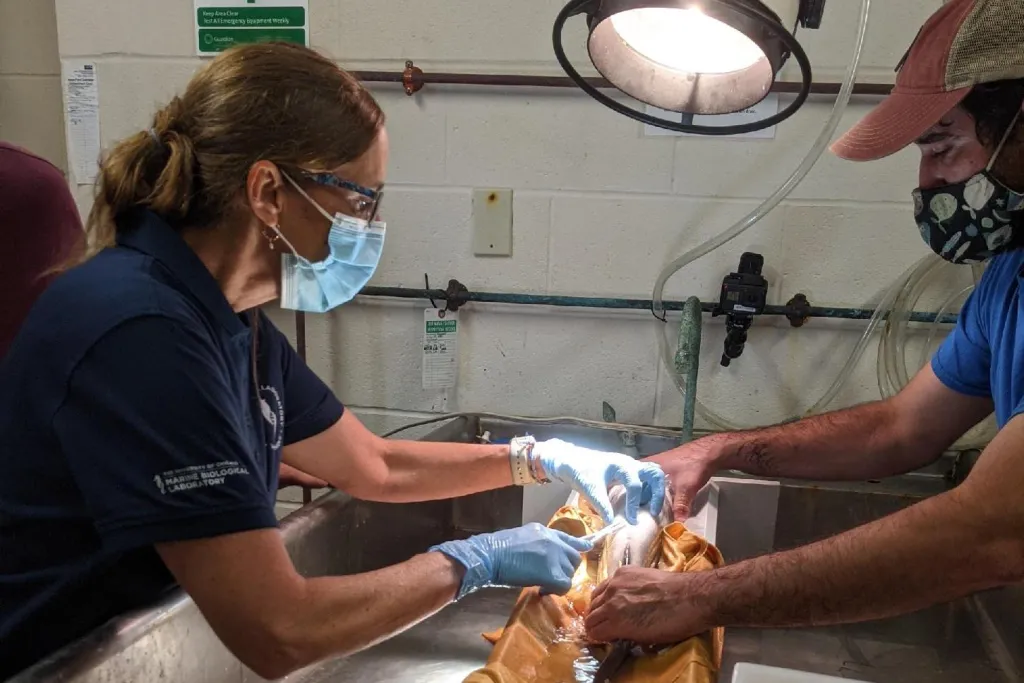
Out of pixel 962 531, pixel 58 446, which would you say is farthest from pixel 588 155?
pixel 58 446

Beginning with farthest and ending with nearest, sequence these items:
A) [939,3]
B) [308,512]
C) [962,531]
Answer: [939,3] → [308,512] → [962,531]

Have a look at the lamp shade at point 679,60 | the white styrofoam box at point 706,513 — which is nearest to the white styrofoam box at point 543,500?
the white styrofoam box at point 706,513

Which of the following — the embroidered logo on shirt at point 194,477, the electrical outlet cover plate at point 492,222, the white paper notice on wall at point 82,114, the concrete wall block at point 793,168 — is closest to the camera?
the embroidered logo on shirt at point 194,477

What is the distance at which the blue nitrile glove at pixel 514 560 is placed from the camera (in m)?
1.01

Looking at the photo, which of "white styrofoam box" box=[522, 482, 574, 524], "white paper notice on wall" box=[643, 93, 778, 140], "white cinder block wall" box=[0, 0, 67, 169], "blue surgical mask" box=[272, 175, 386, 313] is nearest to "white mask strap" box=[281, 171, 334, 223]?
"blue surgical mask" box=[272, 175, 386, 313]

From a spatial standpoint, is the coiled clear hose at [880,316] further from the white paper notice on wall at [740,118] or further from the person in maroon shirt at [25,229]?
the person in maroon shirt at [25,229]

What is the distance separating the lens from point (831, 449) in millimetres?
1445

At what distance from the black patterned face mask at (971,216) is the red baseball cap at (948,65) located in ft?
0.27

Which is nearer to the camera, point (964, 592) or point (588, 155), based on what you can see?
point (964, 592)

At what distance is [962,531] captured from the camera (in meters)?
0.90

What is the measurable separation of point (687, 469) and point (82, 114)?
64.3 inches

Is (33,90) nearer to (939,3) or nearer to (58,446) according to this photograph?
(58,446)

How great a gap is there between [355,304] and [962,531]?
52.6 inches

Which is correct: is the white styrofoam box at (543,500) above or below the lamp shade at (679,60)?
below
